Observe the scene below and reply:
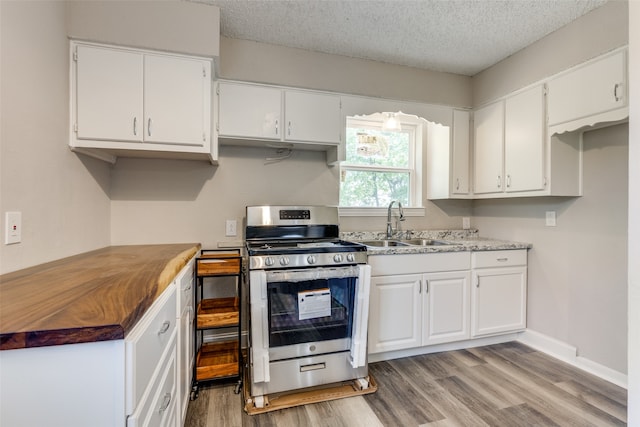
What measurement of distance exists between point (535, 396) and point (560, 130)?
5.87 ft

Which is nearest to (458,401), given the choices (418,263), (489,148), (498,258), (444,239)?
(418,263)

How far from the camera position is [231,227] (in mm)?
2408

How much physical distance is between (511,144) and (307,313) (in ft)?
7.10

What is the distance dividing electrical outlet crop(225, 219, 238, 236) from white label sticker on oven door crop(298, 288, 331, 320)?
0.89m

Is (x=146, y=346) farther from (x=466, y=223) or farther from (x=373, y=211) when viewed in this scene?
(x=466, y=223)

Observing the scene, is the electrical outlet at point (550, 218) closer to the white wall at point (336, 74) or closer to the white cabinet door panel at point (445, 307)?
the white cabinet door panel at point (445, 307)

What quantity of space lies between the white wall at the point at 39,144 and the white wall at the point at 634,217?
8.40ft

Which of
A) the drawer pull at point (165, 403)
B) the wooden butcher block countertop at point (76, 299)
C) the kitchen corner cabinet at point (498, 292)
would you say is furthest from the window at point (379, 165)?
the drawer pull at point (165, 403)

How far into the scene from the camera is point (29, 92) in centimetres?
131

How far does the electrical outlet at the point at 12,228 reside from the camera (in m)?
1.17

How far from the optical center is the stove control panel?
175 cm

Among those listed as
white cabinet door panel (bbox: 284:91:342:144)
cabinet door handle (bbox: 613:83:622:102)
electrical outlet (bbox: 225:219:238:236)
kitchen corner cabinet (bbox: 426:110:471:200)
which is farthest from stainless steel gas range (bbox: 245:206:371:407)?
cabinet door handle (bbox: 613:83:622:102)

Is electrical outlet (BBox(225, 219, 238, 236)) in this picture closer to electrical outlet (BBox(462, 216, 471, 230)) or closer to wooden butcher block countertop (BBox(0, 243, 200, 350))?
wooden butcher block countertop (BBox(0, 243, 200, 350))

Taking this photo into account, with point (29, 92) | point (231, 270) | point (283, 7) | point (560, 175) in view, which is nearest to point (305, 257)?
point (231, 270)
